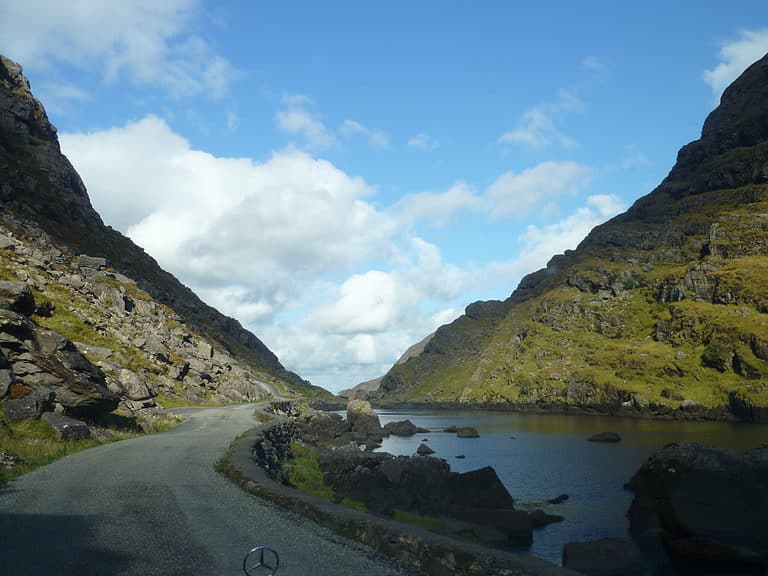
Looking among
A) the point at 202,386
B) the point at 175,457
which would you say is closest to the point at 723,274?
the point at 202,386

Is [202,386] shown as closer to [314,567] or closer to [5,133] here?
[314,567]

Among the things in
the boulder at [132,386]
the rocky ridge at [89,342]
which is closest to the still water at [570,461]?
the rocky ridge at [89,342]

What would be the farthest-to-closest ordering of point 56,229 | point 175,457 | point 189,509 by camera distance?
point 56,229 < point 175,457 < point 189,509

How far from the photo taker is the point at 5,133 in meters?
140

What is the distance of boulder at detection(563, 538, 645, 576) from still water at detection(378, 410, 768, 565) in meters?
1.90

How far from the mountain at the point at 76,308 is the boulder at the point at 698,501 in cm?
3207

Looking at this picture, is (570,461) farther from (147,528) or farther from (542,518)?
(147,528)

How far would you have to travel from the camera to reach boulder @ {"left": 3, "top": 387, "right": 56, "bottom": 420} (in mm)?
23375

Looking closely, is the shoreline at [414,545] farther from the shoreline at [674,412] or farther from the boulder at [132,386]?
the shoreline at [674,412]

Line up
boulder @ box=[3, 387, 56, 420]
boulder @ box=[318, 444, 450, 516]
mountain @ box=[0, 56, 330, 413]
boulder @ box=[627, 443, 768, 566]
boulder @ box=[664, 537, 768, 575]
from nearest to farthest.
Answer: boulder @ box=[664, 537, 768, 575], boulder @ box=[3, 387, 56, 420], boulder @ box=[627, 443, 768, 566], mountain @ box=[0, 56, 330, 413], boulder @ box=[318, 444, 450, 516]

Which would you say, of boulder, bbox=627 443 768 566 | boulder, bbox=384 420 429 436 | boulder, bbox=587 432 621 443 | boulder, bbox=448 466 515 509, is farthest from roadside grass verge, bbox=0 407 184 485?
boulder, bbox=384 420 429 436

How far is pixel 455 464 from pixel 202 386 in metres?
37.3

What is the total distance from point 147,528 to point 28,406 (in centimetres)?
1602

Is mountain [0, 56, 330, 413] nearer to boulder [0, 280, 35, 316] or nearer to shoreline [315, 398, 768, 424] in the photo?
boulder [0, 280, 35, 316]
